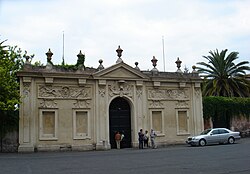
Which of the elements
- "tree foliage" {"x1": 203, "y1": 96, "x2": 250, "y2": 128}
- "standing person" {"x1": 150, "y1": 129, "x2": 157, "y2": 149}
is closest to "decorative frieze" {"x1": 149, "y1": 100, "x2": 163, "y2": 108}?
"standing person" {"x1": 150, "y1": 129, "x2": 157, "y2": 149}

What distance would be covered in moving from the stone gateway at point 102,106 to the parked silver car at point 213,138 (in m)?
2.71

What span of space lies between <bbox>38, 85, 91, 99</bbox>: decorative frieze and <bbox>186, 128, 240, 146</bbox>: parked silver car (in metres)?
9.36

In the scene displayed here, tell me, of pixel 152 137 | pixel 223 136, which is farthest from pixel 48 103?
pixel 223 136

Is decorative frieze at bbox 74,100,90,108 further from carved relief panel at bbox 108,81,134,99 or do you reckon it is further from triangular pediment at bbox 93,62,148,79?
triangular pediment at bbox 93,62,148,79

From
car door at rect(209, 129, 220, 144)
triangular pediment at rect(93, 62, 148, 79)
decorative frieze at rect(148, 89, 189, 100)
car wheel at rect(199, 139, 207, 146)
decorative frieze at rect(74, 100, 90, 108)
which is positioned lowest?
car wheel at rect(199, 139, 207, 146)

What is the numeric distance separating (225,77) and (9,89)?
1015 inches

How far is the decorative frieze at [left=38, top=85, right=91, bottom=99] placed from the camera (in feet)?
85.9

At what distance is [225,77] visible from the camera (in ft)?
131

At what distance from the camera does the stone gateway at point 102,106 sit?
25.7m

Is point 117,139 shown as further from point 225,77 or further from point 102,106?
point 225,77

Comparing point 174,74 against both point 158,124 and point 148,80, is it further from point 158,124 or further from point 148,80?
point 158,124

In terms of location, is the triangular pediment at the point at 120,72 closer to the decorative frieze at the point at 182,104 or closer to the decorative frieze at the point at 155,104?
the decorative frieze at the point at 155,104

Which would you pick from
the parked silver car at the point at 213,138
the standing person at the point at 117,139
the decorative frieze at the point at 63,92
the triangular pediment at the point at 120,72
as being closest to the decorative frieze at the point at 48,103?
the decorative frieze at the point at 63,92

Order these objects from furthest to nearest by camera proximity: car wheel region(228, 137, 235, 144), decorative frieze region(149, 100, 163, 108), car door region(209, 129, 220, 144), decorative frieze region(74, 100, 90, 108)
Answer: decorative frieze region(149, 100, 163, 108) < car wheel region(228, 137, 235, 144) < car door region(209, 129, 220, 144) < decorative frieze region(74, 100, 90, 108)
